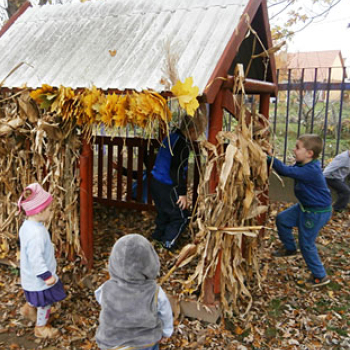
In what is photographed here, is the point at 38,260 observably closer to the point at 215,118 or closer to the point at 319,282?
the point at 215,118

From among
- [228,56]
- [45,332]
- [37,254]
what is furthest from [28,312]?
[228,56]

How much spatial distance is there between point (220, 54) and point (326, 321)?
274 cm

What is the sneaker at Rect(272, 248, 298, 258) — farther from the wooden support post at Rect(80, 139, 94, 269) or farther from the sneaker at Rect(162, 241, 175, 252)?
the wooden support post at Rect(80, 139, 94, 269)

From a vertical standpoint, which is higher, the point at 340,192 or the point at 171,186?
the point at 171,186

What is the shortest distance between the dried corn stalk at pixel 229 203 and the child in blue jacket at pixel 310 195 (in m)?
0.57

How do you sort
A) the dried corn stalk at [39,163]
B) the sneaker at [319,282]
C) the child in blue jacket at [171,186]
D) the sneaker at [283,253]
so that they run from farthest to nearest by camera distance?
the sneaker at [283,253] < the child in blue jacket at [171,186] < the sneaker at [319,282] < the dried corn stalk at [39,163]


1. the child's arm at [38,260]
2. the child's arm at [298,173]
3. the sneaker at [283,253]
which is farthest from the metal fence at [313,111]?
the child's arm at [38,260]

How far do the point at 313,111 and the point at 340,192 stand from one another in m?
1.42

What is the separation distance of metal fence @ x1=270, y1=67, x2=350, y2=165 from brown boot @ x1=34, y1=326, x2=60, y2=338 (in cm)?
272

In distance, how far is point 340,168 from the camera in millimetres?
6555

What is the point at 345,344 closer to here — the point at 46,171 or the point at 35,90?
the point at 46,171

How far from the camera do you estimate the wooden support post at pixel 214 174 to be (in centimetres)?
356

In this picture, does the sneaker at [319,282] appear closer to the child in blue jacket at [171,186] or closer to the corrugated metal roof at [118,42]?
the child in blue jacket at [171,186]

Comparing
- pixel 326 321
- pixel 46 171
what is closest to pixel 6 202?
pixel 46 171
